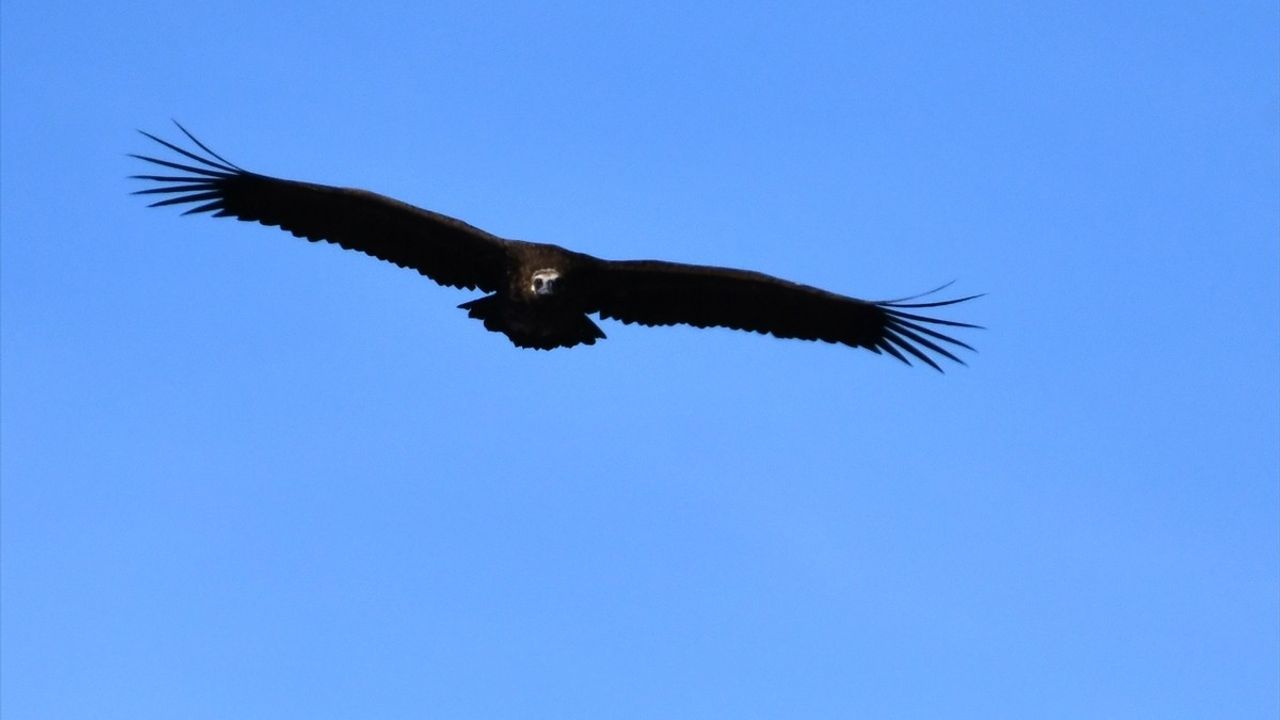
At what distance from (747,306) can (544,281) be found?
78.9 inches

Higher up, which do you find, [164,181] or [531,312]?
[164,181]

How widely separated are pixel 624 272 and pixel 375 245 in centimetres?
224

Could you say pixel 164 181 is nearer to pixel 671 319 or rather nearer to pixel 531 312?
pixel 531 312

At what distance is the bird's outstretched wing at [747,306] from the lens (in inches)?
648

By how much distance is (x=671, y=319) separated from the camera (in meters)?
17.0

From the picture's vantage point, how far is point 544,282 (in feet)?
52.6

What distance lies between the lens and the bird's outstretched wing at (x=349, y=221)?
16.5 metres

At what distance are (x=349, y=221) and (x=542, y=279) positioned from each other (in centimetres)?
191

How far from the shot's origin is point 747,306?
1702 centimetres

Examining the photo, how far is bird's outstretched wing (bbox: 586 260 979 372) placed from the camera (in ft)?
54.0

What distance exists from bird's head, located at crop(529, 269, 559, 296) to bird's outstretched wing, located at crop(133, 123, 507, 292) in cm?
48

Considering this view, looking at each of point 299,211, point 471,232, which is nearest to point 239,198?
point 299,211

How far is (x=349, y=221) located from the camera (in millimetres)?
16734

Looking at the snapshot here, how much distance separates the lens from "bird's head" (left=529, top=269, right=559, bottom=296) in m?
16.0
